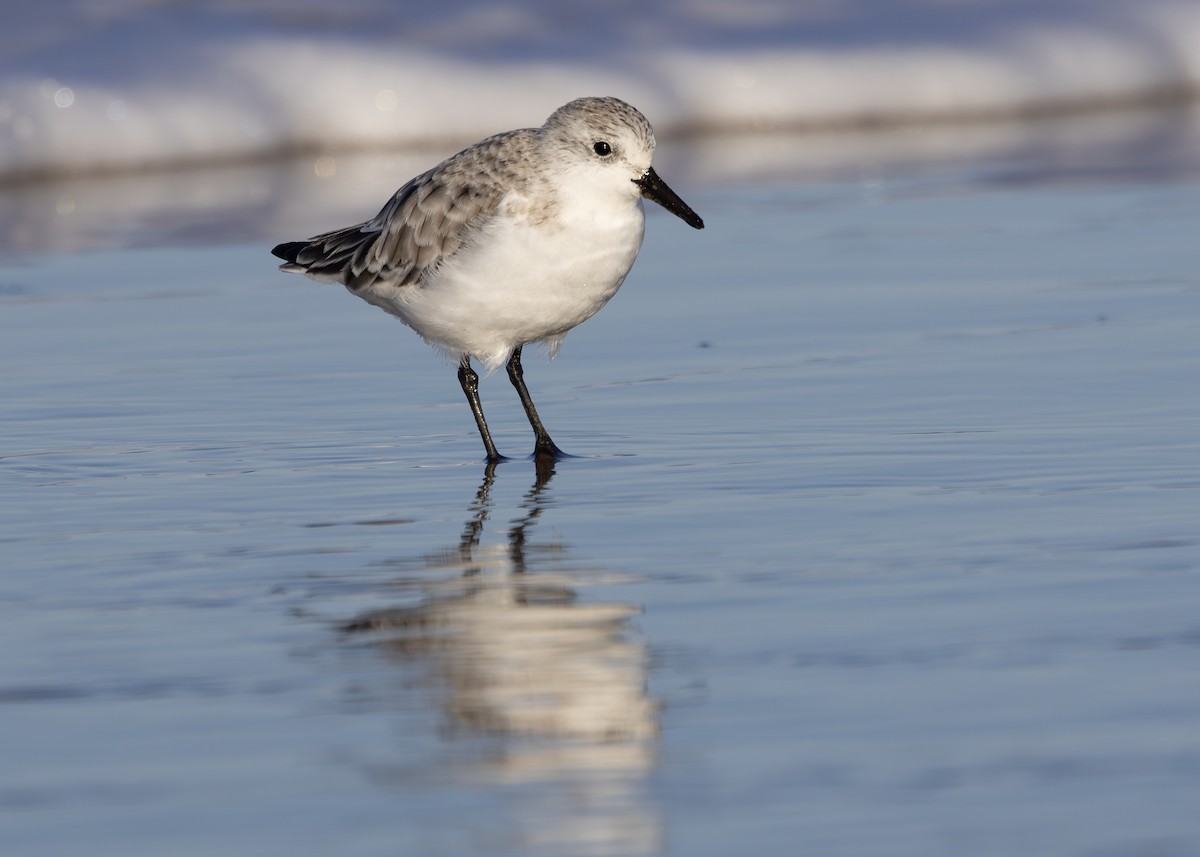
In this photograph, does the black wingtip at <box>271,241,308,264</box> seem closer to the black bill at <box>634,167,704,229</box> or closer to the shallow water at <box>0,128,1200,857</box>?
the shallow water at <box>0,128,1200,857</box>

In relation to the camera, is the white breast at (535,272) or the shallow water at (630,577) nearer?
the shallow water at (630,577)

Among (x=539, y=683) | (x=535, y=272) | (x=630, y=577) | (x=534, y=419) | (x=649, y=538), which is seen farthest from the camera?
(x=534, y=419)

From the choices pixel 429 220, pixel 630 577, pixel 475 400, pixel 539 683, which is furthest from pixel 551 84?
pixel 539 683

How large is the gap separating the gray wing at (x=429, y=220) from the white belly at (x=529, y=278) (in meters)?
0.08

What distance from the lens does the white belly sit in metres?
5.84

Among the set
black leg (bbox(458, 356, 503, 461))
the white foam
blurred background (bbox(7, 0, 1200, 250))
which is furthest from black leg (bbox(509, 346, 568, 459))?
the white foam

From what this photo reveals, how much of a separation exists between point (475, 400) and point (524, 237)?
0.54m

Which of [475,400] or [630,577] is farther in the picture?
[475,400]

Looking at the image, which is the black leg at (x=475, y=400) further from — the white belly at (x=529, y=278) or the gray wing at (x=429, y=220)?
the gray wing at (x=429, y=220)

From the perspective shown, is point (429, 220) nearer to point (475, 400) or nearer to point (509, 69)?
point (475, 400)

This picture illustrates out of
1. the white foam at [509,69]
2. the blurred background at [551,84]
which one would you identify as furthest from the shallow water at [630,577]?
the white foam at [509,69]

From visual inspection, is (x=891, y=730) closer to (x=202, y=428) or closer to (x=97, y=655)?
(x=97, y=655)

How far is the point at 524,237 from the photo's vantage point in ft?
19.2

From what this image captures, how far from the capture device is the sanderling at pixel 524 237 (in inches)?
231
